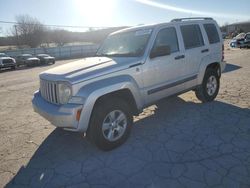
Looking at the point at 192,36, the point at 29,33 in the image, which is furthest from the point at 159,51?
the point at 29,33

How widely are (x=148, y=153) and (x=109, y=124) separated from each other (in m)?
0.79

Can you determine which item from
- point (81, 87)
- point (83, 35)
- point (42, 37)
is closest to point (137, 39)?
point (81, 87)

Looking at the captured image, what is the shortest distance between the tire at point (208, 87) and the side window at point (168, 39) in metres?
1.39

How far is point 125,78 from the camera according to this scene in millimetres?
4078

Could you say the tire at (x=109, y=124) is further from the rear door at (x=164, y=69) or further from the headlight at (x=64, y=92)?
the rear door at (x=164, y=69)

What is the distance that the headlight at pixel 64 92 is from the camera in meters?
3.72

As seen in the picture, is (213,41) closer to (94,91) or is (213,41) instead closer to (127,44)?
(127,44)

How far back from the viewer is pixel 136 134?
15.3 ft

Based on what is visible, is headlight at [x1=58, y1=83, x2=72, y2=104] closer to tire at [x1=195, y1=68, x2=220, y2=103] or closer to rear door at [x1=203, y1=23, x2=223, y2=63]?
tire at [x1=195, y1=68, x2=220, y2=103]

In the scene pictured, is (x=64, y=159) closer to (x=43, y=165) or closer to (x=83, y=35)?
(x=43, y=165)

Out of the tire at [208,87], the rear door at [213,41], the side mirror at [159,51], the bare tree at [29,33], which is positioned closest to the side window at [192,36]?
the rear door at [213,41]

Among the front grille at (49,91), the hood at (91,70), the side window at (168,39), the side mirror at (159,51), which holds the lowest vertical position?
the front grille at (49,91)

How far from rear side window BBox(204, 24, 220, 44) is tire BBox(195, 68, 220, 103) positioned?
0.75m

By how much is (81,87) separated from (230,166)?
2.42 m
